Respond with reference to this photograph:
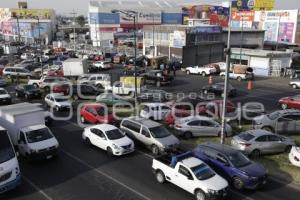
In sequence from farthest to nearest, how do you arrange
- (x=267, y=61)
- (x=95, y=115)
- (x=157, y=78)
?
1. (x=267, y=61)
2. (x=157, y=78)
3. (x=95, y=115)

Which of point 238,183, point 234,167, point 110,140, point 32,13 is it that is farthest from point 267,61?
point 32,13

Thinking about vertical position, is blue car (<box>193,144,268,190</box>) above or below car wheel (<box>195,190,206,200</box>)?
above

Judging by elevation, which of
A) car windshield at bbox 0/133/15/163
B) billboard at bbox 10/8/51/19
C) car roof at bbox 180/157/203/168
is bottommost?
car roof at bbox 180/157/203/168

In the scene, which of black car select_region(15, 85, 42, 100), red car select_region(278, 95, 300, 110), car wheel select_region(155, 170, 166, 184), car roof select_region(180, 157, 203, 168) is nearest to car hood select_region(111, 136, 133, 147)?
car wheel select_region(155, 170, 166, 184)

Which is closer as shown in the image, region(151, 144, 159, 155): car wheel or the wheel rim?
the wheel rim

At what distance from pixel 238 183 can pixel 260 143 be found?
4887 millimetres

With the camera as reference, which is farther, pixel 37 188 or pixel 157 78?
pixel 157 78

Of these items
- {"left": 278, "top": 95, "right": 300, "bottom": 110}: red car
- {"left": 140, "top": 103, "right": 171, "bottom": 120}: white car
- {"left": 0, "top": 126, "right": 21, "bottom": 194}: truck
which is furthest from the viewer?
{"left": 278, "top": 95, "right": 300, "bottom": 110}: red car

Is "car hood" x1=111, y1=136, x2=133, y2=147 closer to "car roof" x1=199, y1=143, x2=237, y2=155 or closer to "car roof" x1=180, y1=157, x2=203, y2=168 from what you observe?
"car roof" x1=199, y1=143, x2=237, y2=155

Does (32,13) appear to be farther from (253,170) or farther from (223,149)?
(253,170)

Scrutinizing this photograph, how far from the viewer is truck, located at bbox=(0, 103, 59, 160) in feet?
61.7

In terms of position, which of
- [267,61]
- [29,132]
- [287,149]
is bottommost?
[287,149]

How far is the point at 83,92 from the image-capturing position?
3562cm

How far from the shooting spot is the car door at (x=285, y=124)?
24.1m
